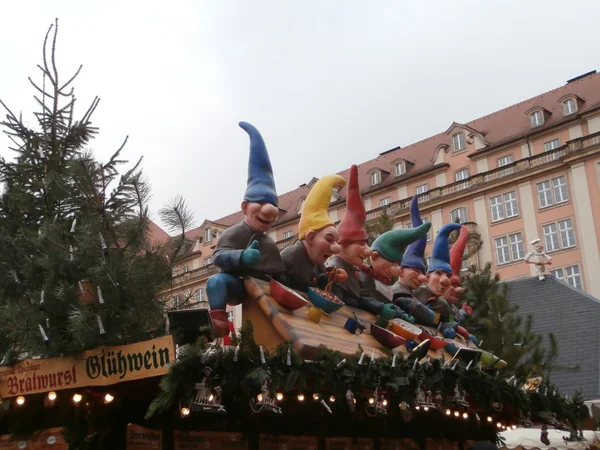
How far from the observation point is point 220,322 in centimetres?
754

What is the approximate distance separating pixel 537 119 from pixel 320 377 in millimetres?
37059

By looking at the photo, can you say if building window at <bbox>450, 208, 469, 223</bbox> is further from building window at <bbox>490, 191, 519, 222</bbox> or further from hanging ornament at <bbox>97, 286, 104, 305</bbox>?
hanging ornament at <bbox>97, 286, 104, 305</bbox>

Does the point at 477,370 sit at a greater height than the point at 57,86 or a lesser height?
lesser

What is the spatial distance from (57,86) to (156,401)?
14.4 feet

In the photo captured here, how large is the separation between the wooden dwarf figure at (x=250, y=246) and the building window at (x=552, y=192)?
1208 inches

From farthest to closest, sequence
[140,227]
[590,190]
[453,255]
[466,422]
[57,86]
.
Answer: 1. [590,190]
2. [453,255]
3. [466,422]
4. [57,86]
5. [140,227]

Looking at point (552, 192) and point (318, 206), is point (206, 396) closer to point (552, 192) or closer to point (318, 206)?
point (318, 206)

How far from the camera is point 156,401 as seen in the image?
552 cm

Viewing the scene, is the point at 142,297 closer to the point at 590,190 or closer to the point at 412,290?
the point at 412,290

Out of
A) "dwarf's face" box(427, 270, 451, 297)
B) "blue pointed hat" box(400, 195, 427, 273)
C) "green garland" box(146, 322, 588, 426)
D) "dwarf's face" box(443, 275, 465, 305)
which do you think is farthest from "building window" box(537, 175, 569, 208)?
"green garland" box(146, 322, 588, 426)

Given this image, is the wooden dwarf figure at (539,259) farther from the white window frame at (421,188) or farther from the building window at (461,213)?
the white window frame at (421,188)

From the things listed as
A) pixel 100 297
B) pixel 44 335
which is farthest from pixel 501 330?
pixel 44 335

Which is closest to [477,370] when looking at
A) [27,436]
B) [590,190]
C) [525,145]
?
[27,436]

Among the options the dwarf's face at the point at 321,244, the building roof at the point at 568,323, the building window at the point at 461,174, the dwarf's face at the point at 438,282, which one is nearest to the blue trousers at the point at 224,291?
the dwarf's face at the point at 321,244
